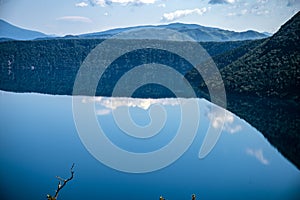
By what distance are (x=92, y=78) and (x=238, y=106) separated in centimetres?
4584

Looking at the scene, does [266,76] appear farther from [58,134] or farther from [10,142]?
[10,142]

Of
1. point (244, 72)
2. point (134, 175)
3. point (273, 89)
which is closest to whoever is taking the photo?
point (134, 175)

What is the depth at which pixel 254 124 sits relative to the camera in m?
31.5

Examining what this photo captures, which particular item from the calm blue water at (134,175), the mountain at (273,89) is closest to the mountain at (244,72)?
the mountain at (273,89)

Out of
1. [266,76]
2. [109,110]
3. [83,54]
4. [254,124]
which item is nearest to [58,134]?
[109,110]

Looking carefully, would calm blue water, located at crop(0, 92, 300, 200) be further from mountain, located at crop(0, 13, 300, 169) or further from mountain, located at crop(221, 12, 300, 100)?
mountain, located at crop(221, 12, 300, 100)

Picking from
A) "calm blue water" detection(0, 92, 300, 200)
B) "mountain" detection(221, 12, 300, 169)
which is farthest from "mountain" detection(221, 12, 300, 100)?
"calm blue water" detection(0, 92, 300, 200)

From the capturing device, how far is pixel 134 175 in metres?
18.3

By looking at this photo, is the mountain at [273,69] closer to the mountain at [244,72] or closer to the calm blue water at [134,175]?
the mountain at [244,72]

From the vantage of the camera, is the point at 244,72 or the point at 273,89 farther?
the point at 244,72

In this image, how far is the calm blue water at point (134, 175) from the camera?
53.4ft

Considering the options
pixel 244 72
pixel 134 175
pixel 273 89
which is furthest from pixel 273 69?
pixel 134 175

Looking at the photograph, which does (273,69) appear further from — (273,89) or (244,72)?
(244,72)

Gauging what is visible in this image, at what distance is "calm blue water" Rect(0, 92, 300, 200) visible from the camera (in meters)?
16.3
